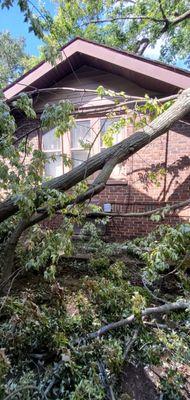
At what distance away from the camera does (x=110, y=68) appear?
644cm

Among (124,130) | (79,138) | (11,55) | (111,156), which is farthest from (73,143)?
(11,55)

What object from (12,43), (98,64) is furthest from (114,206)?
(12,43)

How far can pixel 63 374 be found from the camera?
2596mm

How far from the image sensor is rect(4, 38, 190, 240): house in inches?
238

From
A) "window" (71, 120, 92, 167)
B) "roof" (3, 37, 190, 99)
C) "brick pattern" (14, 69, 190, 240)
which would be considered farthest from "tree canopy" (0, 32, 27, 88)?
"brick pattern" (14, 69, 190, 240)

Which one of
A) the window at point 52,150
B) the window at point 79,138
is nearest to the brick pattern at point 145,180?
the window at point 79,138

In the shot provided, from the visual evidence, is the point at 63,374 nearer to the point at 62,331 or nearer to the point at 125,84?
the point at 62,331

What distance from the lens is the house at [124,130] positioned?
6.05m

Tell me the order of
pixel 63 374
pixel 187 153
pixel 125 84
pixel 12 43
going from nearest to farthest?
1. pixel 63 374
2. pixel 187 153
3. pixel 125 84
4. pixel 12 43

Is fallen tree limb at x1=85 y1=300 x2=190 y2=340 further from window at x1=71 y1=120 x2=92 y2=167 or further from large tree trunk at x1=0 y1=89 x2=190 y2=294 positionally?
window at x1=71 y1=120 x2=92 y2=167

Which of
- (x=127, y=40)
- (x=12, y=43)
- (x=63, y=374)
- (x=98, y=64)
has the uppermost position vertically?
(x=12, y=43)

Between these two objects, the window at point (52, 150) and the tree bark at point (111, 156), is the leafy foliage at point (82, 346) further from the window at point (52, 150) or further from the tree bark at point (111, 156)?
the window at point (52, 150)

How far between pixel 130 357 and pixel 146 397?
394mm

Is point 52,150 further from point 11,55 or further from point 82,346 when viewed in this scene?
point 11,55
